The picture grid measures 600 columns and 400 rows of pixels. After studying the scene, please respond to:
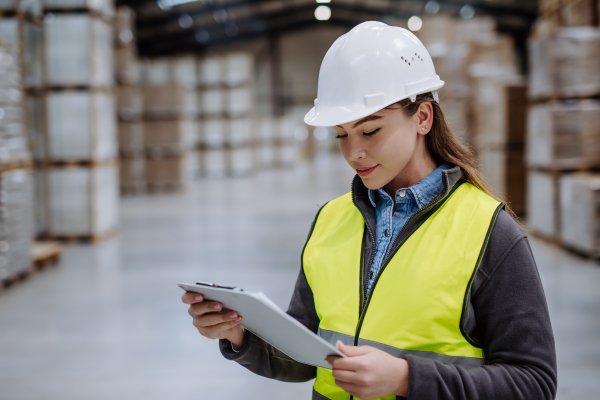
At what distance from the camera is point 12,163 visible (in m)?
5.11

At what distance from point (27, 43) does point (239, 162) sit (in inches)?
481

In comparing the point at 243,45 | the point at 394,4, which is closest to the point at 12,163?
the point at 394,4

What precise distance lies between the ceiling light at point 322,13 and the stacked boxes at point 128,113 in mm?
16904

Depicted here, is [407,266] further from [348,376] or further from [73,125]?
[73,125]

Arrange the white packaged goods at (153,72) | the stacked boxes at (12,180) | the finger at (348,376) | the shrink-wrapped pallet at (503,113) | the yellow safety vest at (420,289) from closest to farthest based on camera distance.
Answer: the finger at (348,376), the yellow safety vest at (420,289), the stacked boxes at (12,180), the shrink-wrapped pallet at (503,113), the white packaged goods at (153,72)

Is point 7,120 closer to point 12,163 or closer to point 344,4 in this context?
point 12,163

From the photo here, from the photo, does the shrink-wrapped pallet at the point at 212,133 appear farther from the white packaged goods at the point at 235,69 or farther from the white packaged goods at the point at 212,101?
the white packaged goods at the point at 235,69

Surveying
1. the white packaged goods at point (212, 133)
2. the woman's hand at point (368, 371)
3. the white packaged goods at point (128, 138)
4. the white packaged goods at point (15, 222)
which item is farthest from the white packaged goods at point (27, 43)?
the white packaged goods at point (212, 133)

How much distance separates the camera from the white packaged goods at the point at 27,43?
244 inches

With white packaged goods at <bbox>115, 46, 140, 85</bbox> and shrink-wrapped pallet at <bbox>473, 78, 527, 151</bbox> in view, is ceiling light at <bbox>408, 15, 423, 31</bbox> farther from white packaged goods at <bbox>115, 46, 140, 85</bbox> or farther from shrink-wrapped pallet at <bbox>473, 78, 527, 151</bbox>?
shrink-wrapped pallet at <bbox>473, 78, 527, 151</bbox>

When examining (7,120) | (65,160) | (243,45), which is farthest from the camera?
(243,45)

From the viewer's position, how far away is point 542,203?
21.7ft

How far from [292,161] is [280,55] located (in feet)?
34.2

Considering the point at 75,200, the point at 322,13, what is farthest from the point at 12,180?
the point at 322,13
